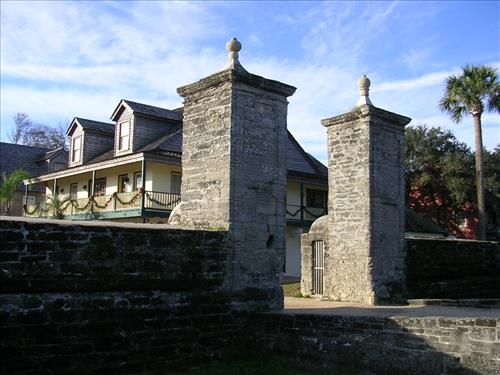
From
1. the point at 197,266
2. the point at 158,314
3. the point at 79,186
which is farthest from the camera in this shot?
the point at 79,186

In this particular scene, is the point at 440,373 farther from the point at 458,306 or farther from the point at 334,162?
the point at 334,162

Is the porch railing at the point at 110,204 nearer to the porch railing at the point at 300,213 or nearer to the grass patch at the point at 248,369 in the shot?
the porch railing at the point at 300,213

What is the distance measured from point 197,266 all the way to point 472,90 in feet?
70.8

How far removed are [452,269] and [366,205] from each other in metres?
4.04

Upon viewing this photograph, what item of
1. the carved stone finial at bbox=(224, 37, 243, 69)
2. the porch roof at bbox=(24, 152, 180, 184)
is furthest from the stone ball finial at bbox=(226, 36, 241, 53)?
the porch roof at bbox=(24, 152, 180, 184)

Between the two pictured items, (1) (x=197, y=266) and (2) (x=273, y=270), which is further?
(2) (x=273, y=270)

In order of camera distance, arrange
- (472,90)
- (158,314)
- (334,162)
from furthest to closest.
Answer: (472,90)
(334,162)
(158,314)

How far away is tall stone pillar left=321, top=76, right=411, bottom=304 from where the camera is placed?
1217 centimetres

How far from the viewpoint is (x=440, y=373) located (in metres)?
7.20

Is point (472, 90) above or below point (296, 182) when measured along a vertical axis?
above

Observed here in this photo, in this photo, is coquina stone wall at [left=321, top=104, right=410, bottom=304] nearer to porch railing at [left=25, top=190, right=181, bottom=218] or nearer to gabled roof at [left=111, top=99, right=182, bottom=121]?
porch railing at [left=25, top=190, right=181, bottom=218]

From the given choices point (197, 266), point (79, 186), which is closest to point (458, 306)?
point (197, 266)

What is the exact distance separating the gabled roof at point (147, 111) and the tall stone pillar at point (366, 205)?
1454 cm

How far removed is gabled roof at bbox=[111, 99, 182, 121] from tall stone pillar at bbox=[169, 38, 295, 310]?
16.2m
